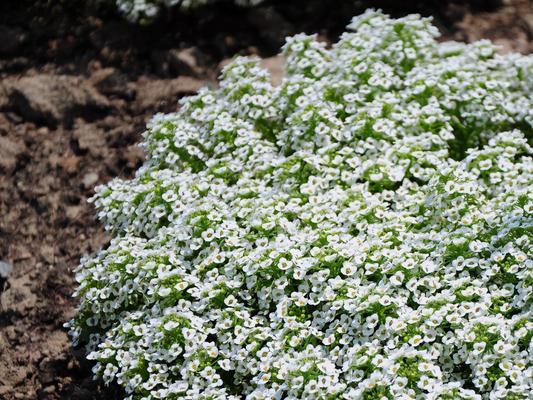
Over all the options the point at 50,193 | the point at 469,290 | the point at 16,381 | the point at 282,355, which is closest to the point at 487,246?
the point at 469,290

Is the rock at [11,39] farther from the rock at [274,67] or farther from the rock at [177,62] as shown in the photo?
the rock at [274,67]

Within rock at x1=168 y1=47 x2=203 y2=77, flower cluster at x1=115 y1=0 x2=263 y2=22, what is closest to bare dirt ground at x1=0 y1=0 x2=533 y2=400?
rock at x1=168 y1=47 x2=203 y2=77

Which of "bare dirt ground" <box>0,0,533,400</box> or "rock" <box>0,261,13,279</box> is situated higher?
"bare dirt ground" <box>0,0,533,400</box>

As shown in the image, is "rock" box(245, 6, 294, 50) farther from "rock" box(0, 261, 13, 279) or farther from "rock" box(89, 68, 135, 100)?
"rock" box(0, 261, 13, 279)

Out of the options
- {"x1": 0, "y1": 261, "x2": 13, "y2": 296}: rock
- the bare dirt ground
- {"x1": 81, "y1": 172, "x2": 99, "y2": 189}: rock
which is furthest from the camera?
{"x1": 81, "y1": 172, "x2": 99, "y2": 189}: rock

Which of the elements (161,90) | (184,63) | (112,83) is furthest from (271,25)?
(112,83)

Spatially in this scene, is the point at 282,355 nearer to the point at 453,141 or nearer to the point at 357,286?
the point at 357,286

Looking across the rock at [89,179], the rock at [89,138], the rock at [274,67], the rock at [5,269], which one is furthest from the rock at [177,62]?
the rock at [5,269]
